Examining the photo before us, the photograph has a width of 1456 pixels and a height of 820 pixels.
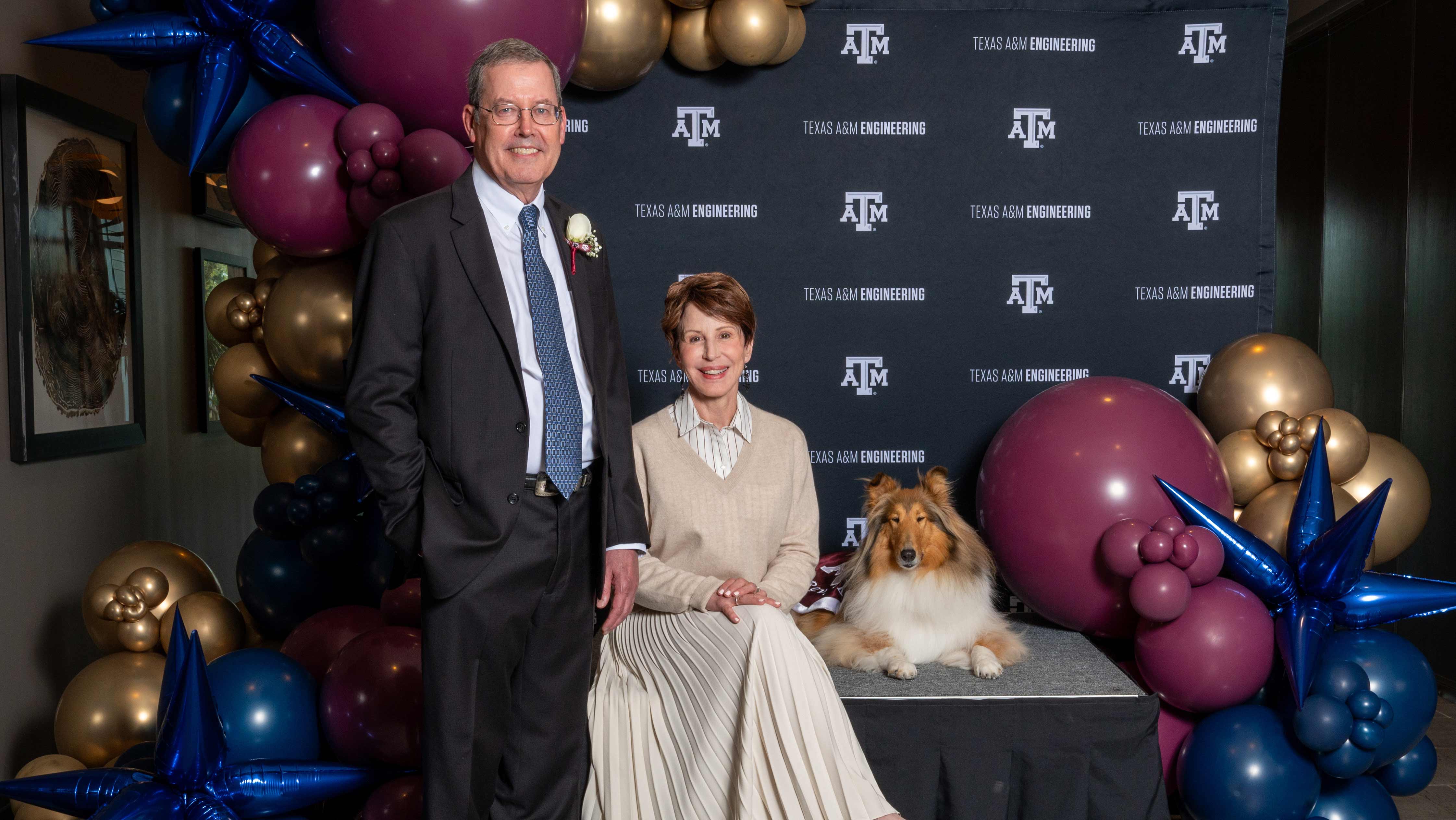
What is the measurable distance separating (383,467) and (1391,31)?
4.98m

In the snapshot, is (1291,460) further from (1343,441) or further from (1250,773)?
(1250,773)

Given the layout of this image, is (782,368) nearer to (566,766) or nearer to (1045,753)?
(1045,753)

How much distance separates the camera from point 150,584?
2982 mm

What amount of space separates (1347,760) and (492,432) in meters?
2.37

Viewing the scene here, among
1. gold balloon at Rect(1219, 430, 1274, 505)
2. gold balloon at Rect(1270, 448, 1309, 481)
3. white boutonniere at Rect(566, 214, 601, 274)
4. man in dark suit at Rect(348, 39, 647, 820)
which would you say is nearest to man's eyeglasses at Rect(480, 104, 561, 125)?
man in dark suit at Rect(348, 39, 647, 820)

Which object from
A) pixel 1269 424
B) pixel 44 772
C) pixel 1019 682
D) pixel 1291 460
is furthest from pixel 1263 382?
pixel 44 772

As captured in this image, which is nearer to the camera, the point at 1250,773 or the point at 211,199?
the point at 1250,773

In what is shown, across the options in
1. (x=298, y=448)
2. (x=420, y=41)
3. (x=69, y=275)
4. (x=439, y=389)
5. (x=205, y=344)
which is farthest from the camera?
(x=205, y=344)

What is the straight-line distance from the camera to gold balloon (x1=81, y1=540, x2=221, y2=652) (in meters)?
2.98

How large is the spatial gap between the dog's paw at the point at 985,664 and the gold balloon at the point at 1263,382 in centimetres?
132

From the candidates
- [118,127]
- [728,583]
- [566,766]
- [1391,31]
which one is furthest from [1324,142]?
[118,127]

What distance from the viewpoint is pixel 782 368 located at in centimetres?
390

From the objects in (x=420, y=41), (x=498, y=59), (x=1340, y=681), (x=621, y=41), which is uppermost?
(x=621, y=41)

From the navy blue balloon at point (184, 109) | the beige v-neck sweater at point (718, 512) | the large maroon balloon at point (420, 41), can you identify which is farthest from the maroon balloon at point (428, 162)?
the beige v-neck sweater at point (718, 512)
